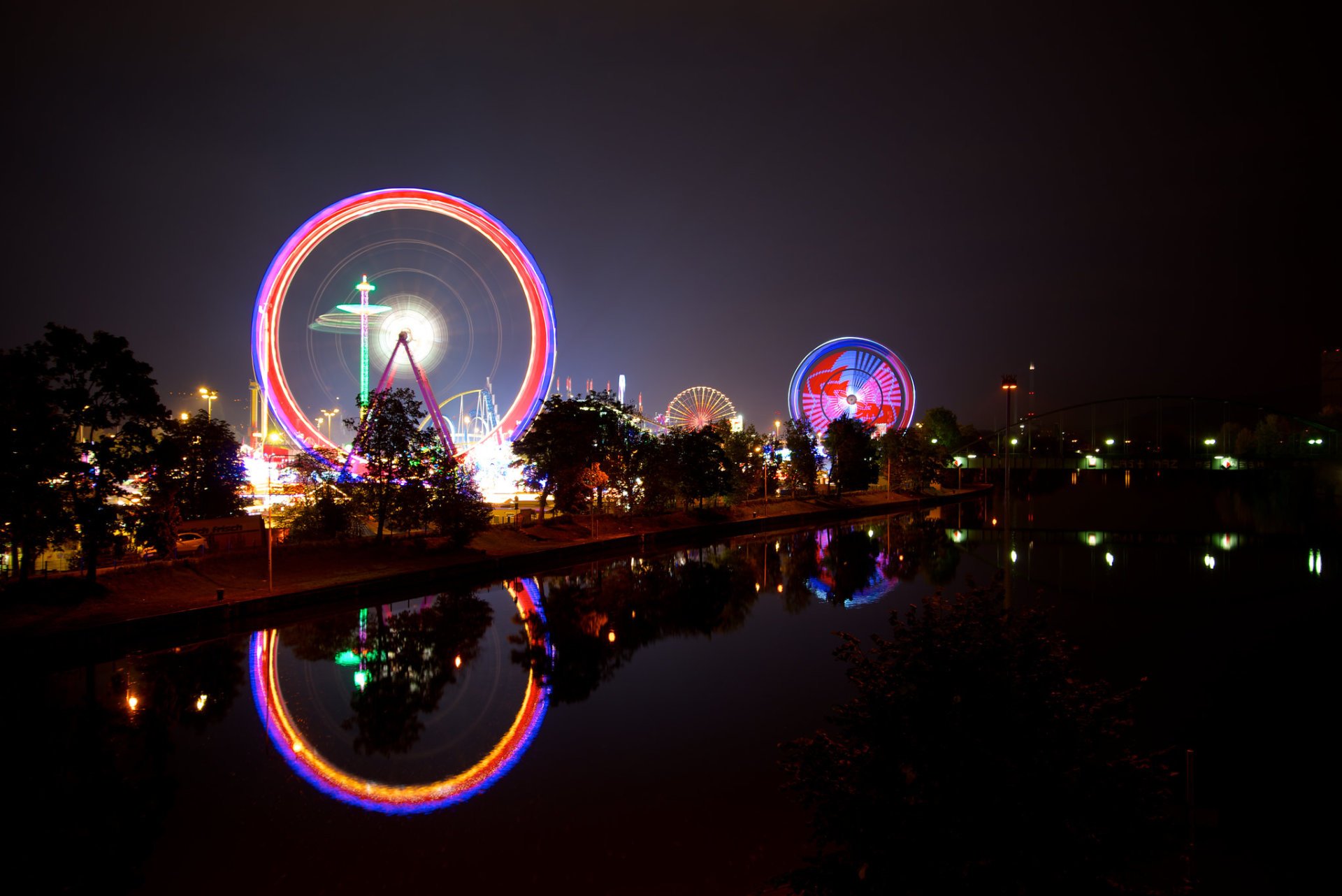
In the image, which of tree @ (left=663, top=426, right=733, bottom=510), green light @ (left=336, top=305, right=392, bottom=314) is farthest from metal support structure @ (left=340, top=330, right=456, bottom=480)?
tree @ (left=663, top=426, right=733, bottom=510)

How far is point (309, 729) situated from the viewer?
11.7 metres

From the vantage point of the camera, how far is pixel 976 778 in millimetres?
4871

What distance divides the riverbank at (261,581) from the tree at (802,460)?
23.3 m

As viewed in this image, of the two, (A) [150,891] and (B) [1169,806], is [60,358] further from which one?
(B) [1169,806]

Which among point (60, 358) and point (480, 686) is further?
point (60, 358)

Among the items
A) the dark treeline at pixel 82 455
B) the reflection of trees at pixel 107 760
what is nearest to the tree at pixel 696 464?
the dark treeline at pixel 82 455

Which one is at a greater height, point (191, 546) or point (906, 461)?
point (906, 461)

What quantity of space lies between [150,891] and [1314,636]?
870 inches

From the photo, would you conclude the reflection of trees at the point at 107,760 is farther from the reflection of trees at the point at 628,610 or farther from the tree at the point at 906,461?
the tree at the point at 906,461

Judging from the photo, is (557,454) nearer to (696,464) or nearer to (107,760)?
(696,464)

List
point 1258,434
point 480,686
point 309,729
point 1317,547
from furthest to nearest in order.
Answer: point 1258,434 → point 1317,547 → point 480,686 → point 309,729

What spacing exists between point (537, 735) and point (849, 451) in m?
53.0

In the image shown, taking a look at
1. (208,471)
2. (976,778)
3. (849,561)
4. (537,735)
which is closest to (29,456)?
(537,735)

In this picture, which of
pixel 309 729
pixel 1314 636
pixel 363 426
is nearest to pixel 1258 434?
pixel 1314 636
